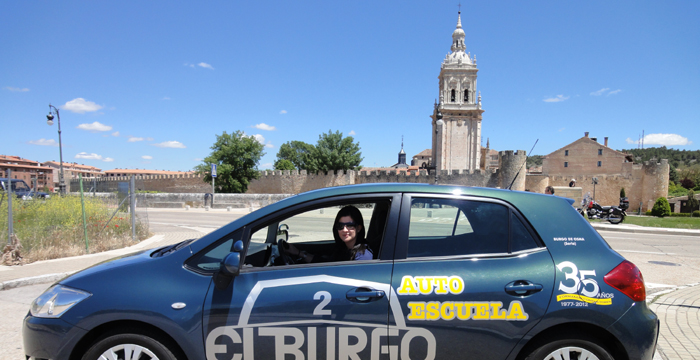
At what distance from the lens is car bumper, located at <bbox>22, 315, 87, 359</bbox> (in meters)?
2.33

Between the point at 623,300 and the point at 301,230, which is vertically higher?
the point at 301,230

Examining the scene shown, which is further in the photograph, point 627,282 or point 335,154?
point 335,154

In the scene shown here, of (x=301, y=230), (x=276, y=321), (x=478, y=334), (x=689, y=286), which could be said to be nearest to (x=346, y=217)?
(x=301, y=230)

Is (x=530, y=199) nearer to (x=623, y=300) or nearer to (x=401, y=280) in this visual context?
(x=623, y=300)

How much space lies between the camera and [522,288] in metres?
2.28

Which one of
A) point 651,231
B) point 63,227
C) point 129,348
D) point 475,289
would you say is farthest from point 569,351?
point 651,231

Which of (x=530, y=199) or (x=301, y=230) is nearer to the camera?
(x=530, y=199)

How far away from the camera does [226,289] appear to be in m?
2.32

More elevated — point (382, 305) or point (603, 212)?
point (382, 305)

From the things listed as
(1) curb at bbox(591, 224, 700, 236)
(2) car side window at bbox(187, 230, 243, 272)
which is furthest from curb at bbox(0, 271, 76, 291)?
(1) curb at bbox(591, 224, 700, 236)

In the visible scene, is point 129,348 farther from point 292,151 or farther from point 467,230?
point 292,151

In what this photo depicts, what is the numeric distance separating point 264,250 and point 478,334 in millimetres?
1707


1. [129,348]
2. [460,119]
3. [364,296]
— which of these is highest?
[460,119]

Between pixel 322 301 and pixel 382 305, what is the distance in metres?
0.38
